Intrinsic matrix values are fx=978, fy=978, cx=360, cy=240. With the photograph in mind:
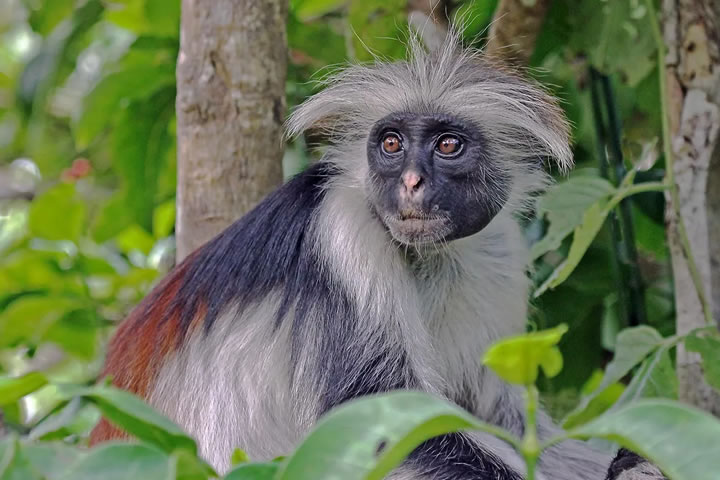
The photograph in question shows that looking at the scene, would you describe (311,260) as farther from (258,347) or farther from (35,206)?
(35,206)

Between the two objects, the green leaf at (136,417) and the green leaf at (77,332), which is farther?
the green leaf at (77,332)

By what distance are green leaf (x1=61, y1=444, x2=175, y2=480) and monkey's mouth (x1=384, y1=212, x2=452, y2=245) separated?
2.24m

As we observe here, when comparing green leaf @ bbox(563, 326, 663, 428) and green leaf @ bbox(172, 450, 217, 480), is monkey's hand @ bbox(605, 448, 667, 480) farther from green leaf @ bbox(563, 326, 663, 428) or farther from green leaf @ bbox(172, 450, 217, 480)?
green leaf @ bbox(172, 450, 217, 480)

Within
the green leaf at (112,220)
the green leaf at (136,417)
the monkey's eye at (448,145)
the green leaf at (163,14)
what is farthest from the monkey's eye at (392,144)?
the green leaf at (136,417)

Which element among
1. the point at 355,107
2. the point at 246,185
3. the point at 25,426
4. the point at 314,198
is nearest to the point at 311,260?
the point at 314,198

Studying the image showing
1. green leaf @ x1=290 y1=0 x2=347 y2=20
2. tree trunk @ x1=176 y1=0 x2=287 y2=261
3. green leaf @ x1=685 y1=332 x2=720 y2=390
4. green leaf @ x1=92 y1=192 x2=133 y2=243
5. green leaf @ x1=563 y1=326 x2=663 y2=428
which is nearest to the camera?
green leaf @ x1=685 y1=332 x2=720 y2=390

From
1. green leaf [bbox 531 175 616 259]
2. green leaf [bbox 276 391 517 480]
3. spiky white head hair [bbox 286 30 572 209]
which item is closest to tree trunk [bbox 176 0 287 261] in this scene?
spiky white head hair [bbox 286 30 572 209]

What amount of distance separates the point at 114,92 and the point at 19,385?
12.4 ft

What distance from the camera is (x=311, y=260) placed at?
374 centimetres

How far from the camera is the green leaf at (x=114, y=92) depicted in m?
5.15

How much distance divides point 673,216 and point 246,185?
1.82m

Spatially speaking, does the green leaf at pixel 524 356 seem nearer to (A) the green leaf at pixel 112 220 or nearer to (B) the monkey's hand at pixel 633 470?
(B) the monkey's hand at pixel 633 470

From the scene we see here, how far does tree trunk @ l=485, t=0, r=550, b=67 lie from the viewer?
484 cm

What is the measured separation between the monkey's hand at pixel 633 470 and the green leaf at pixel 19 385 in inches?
80.8
